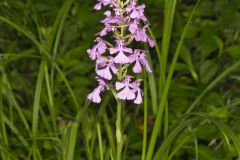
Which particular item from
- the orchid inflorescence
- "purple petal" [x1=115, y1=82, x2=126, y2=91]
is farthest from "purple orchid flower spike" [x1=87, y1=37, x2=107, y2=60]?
"purple petal" [x1=115, y1=82, x2=126, y2=91]

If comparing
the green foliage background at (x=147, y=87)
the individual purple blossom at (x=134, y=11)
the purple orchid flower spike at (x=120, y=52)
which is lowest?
the green foliage background at (x=147, y=87)

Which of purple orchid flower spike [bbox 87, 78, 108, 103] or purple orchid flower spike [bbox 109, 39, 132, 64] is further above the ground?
purple orchid flower spike [bbox 109, 39, 132, 64]

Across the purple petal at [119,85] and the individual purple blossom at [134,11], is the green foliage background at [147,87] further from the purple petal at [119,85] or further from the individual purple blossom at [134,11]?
the individual purple blossom at [134,11]

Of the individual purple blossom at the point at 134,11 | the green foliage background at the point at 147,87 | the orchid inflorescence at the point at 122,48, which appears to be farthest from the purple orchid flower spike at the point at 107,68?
the green foliage background at the point at 147,87

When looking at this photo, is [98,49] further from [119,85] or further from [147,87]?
[147,87]

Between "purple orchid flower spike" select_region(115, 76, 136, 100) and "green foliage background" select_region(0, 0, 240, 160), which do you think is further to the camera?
"green foliage background" select_region(0, 0, 240, 160)

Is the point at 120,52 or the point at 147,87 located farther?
the point at 147,87

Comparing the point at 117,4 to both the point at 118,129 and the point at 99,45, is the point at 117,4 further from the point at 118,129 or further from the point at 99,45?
the point at 118,129

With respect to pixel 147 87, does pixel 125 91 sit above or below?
above

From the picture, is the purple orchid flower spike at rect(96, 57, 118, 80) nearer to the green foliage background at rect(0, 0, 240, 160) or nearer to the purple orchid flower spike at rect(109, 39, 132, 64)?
the purple orchid flower spike at rect(109, 39, 132, 64)

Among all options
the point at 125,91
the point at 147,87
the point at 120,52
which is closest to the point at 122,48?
the point at 120,52

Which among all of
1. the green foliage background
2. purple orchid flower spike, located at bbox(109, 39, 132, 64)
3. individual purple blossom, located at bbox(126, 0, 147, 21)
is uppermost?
individual purple blossom, located at bbox(126, 0, 147, 21)
